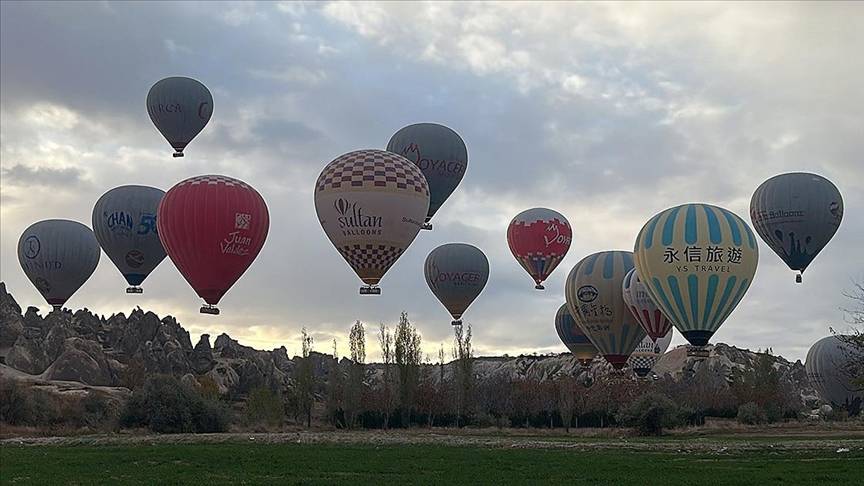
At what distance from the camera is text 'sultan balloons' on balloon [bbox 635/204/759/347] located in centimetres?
4397

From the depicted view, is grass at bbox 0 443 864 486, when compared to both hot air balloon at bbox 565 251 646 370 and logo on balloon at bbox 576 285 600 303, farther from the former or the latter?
logo on balloon at bbox 576 285 600 303

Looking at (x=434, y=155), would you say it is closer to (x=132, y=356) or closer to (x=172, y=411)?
(x=172, y=411)

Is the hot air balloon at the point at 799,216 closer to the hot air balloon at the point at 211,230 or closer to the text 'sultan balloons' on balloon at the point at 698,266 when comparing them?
the text 'sultan balloons' on balloon at the point at 698,266

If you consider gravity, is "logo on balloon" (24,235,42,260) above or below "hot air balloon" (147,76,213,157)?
below

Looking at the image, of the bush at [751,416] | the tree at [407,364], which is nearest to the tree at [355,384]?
the tree at [407,364]

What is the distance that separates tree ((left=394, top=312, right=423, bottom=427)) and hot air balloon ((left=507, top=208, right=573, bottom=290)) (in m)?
13.3

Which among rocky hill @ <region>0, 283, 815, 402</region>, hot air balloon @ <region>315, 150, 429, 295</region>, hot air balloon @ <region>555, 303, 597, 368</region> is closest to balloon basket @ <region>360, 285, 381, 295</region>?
hot air balloon @ <region>315, 150, 429, 295</region>

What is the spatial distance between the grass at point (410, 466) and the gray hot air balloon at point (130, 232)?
15876 mm

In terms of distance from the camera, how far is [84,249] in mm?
59719

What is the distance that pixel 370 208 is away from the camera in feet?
134

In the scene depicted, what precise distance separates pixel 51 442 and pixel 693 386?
228 feet

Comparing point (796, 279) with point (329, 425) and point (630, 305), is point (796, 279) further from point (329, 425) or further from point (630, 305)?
point (329, 425)

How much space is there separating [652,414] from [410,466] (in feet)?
80.3

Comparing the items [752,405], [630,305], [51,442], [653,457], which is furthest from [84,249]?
[752,405]
